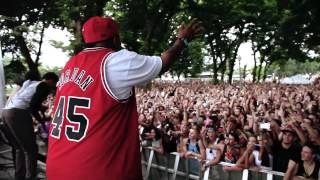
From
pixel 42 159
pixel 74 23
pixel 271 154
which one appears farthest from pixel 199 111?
pixel 74 23

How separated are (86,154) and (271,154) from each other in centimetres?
491

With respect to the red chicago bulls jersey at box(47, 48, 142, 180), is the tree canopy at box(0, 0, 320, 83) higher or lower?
higher

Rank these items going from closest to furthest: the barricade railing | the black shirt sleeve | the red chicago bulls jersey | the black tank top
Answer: the red chicago bulls jersey → the black shirt sleeve → the black tank top → the barricade railing

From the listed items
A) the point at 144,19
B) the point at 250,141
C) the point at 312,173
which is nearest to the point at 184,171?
the point at 250,141

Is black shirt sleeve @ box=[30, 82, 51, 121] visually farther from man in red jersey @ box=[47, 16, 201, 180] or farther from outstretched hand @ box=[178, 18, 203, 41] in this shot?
outstretched hand @ box=[178, 18, 203, 41]

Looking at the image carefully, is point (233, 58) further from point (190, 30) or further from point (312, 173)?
point (190, 30)

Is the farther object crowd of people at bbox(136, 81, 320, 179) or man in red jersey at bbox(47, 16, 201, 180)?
crowd of people at bbox(136, 81, 320, 179)

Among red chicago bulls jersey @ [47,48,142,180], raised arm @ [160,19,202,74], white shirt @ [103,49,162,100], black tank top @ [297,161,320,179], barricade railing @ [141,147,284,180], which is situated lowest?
barricade railing @ [141,147,284,180]

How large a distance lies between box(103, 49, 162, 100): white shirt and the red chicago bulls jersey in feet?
0.12

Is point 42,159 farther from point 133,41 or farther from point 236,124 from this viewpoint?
point 133,41

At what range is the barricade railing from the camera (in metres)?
6.25

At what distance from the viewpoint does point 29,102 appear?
4.99 metres

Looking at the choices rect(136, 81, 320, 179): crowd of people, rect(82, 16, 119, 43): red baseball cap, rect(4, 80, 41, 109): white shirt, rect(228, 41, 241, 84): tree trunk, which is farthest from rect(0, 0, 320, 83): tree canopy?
rect(82, 16, 119, 43): red baseball cap

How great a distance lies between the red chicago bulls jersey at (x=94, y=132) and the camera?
2369 mm
